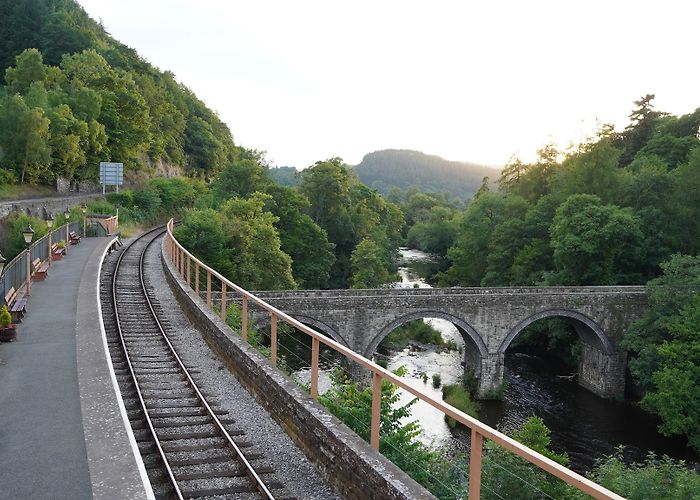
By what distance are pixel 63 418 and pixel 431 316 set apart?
23510 mm

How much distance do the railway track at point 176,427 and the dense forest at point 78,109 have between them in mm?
32635

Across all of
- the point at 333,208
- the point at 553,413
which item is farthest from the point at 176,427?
the point at 333,208

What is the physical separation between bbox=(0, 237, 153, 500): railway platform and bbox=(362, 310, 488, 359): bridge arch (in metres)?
17.6

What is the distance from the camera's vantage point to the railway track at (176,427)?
6.05 m

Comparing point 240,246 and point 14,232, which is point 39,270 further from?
point 240,246

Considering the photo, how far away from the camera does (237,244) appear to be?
36.6 m

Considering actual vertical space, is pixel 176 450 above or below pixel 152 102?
below

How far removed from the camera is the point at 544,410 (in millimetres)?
27938

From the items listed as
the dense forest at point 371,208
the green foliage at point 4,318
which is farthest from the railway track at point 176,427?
A: the dense forest at point 371,208

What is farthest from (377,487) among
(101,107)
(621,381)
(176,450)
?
(101,107)

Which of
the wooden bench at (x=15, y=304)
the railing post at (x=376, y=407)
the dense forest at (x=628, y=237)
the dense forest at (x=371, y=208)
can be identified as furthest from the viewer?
the dense forest at (x=371, y=208)

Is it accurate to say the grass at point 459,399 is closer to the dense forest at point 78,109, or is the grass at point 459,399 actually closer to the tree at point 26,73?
the dense forest at point 78,109

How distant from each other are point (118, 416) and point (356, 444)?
8.86ft

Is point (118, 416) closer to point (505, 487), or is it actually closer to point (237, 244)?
point (505, 487)
